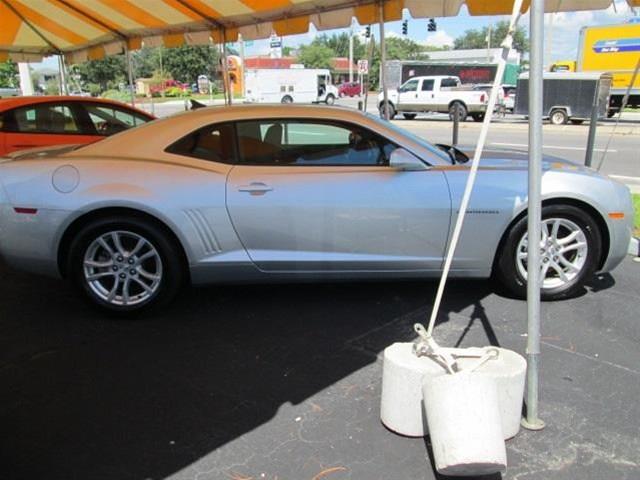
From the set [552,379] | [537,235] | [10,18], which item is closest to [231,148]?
[537,235]

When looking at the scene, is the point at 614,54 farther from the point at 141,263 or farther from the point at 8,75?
the point at 8,75

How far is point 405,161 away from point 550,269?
138 cm

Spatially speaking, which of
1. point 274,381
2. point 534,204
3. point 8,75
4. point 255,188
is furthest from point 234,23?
point 8,75

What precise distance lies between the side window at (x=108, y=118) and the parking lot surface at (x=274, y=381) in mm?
3990

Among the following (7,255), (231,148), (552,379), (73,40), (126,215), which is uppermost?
(73,40)

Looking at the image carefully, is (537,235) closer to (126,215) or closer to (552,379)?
(552,379)

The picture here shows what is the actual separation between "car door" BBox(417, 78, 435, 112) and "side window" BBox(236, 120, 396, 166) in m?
24.9

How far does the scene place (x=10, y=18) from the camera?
10859 mm

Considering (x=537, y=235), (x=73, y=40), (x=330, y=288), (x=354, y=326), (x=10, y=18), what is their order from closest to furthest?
(x=537, y=235)
(x=354, y=326)
(x=330, y=288)
(x=10, y=18)
(x=73, y=40)

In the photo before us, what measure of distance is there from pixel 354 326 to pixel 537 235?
165 centimetres

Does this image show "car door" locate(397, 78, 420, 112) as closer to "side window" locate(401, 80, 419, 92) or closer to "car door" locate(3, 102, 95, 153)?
"side window" locate(401, 80, 419, 92)

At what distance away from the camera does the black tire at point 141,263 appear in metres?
3.97

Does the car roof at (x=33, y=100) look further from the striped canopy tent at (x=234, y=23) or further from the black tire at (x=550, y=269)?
the black tire at (x=550, y=269)

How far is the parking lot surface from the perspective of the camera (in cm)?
256
